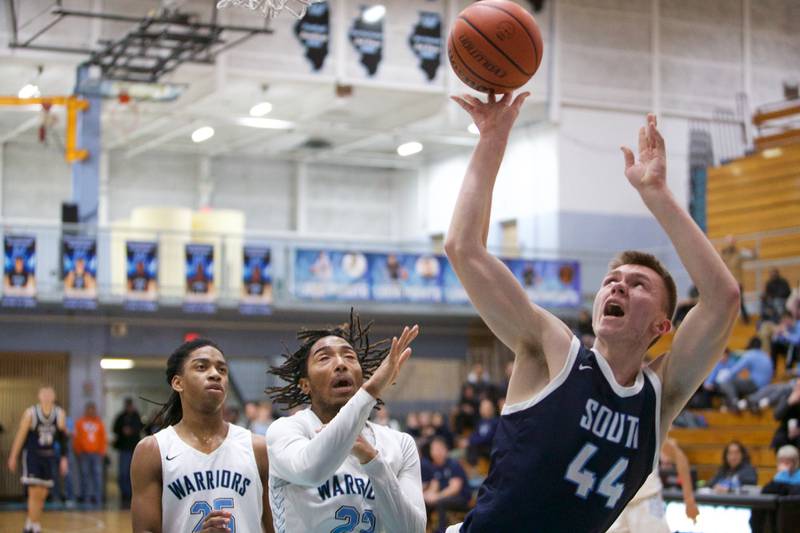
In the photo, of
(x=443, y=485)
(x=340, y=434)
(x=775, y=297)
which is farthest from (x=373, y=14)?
(x=340, y=434)

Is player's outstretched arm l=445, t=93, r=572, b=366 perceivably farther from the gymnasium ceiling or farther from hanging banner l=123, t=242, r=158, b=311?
hanging banner l=123, t=242, r=158, b=311

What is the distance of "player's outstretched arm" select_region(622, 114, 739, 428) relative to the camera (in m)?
3.37

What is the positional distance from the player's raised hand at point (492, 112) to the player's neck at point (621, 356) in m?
0.64

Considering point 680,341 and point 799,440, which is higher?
point 680,341

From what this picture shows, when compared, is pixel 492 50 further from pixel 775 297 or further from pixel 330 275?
pixel 330 275

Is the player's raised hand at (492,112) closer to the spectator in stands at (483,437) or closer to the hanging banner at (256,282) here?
the spectator in stands at (483,437)

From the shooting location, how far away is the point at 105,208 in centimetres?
2903

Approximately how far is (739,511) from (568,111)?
16.5 meters

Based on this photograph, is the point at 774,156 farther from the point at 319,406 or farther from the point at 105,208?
the point at 319,406

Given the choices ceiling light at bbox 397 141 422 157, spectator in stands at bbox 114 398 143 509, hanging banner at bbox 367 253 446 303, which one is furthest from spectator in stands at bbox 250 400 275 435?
ceiling light at bbox 397 141 422 157

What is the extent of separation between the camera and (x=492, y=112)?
3.32 meters

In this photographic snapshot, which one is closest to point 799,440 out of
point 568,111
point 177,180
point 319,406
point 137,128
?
point 319,406

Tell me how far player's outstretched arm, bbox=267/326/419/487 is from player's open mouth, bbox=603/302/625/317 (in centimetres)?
76

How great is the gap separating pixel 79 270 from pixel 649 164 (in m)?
18.8
